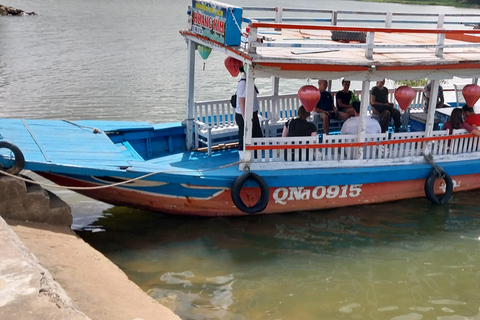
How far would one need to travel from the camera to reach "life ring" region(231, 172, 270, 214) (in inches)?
283

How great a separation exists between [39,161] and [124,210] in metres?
2.14

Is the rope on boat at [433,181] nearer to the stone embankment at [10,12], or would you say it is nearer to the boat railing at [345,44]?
the boat railing at [345,44]

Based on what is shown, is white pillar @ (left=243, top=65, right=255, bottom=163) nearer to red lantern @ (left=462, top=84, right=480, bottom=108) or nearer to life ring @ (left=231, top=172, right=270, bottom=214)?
life ring @ (left=231, top=172, right=270, bottom=214)

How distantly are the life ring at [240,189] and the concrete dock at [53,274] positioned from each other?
1909mm

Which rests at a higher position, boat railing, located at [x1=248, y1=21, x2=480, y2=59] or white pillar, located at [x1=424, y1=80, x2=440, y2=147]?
boat railing, located at [x1=248, y1=21, x2=480, y2=59]

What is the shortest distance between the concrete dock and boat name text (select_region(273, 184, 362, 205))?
2.66m

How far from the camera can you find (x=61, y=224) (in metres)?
6.59

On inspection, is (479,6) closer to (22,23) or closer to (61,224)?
(22,23)

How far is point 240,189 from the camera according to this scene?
7246mm

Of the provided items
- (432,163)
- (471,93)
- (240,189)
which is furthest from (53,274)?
(471,93)

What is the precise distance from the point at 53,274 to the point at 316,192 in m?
3.97

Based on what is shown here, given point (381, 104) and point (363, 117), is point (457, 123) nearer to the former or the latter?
point (381, 104)

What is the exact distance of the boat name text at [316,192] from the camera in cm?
768

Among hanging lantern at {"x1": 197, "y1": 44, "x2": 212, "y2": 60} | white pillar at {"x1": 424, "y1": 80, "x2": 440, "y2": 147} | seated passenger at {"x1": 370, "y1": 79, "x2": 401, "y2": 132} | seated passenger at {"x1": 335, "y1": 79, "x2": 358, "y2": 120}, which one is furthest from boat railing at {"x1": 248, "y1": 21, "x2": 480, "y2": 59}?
seated passenger at {"x1": 335, "y1": 79, "x2": 358, "y2": 120}
